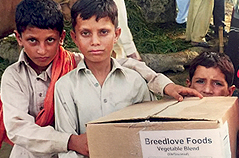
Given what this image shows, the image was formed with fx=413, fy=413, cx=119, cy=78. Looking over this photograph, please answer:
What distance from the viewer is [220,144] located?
1146mm

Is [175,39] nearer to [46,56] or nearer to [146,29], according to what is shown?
[146,29]

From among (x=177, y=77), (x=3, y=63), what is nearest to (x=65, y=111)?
(x=177, y=77)

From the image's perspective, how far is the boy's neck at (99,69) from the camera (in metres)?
1.81

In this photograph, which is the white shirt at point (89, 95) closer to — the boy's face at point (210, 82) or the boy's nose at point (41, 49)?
the boy's nose at point (41, 49)

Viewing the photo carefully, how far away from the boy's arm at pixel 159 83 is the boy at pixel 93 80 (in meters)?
0.04

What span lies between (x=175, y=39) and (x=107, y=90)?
4.21 meters

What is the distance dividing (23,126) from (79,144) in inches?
11.3

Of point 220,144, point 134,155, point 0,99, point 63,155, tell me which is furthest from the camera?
point 0,99

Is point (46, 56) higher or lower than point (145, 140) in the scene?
higher

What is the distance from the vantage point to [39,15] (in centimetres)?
187

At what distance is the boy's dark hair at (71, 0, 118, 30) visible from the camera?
5.71 ft

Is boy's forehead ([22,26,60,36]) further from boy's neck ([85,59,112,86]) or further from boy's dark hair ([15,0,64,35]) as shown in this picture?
boy's neck ([85,59,112,86])

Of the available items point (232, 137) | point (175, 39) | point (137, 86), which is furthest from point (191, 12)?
point (232, 137)

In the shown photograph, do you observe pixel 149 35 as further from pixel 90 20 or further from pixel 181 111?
pixel 181 111
